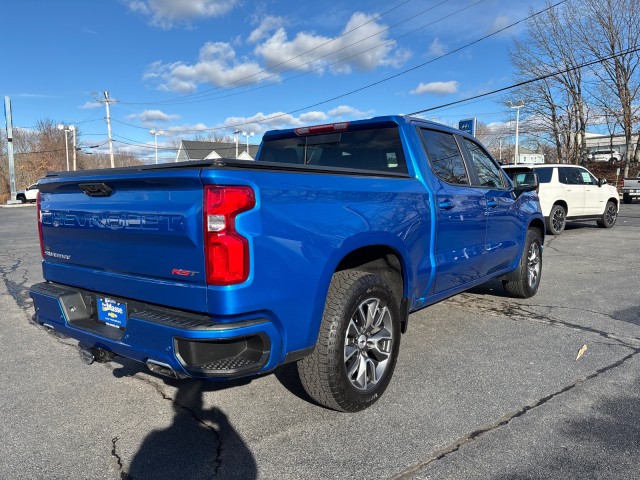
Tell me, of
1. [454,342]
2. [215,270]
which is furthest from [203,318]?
[454,342]

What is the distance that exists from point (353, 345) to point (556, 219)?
11.2 m

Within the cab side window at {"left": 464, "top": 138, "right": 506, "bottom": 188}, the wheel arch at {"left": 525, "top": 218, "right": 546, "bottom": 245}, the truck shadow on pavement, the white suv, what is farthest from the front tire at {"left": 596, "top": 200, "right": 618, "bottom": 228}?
the truck shadow on pavement

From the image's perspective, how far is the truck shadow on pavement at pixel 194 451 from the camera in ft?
8.18

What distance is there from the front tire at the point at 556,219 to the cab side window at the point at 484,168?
7.95 meters

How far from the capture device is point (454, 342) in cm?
445

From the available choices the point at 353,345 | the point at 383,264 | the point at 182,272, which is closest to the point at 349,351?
the point at 353,345

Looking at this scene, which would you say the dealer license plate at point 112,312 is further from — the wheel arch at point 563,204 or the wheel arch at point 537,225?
the wheel arch at point 563,204

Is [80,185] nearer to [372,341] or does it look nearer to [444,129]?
[372,341]

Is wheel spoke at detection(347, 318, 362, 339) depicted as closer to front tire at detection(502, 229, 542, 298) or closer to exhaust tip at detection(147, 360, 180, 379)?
exhaust tip at detection(147, 360, 180, 379)

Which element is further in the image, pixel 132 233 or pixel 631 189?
pixel 631 189

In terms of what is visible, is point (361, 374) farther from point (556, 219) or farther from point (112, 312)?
point (556, 219)

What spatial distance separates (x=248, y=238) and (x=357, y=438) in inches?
55.3

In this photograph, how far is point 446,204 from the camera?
12.8 ft

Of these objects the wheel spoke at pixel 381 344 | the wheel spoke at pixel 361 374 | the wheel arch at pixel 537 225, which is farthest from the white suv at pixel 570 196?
the wheel spoke at pixel 361 374
